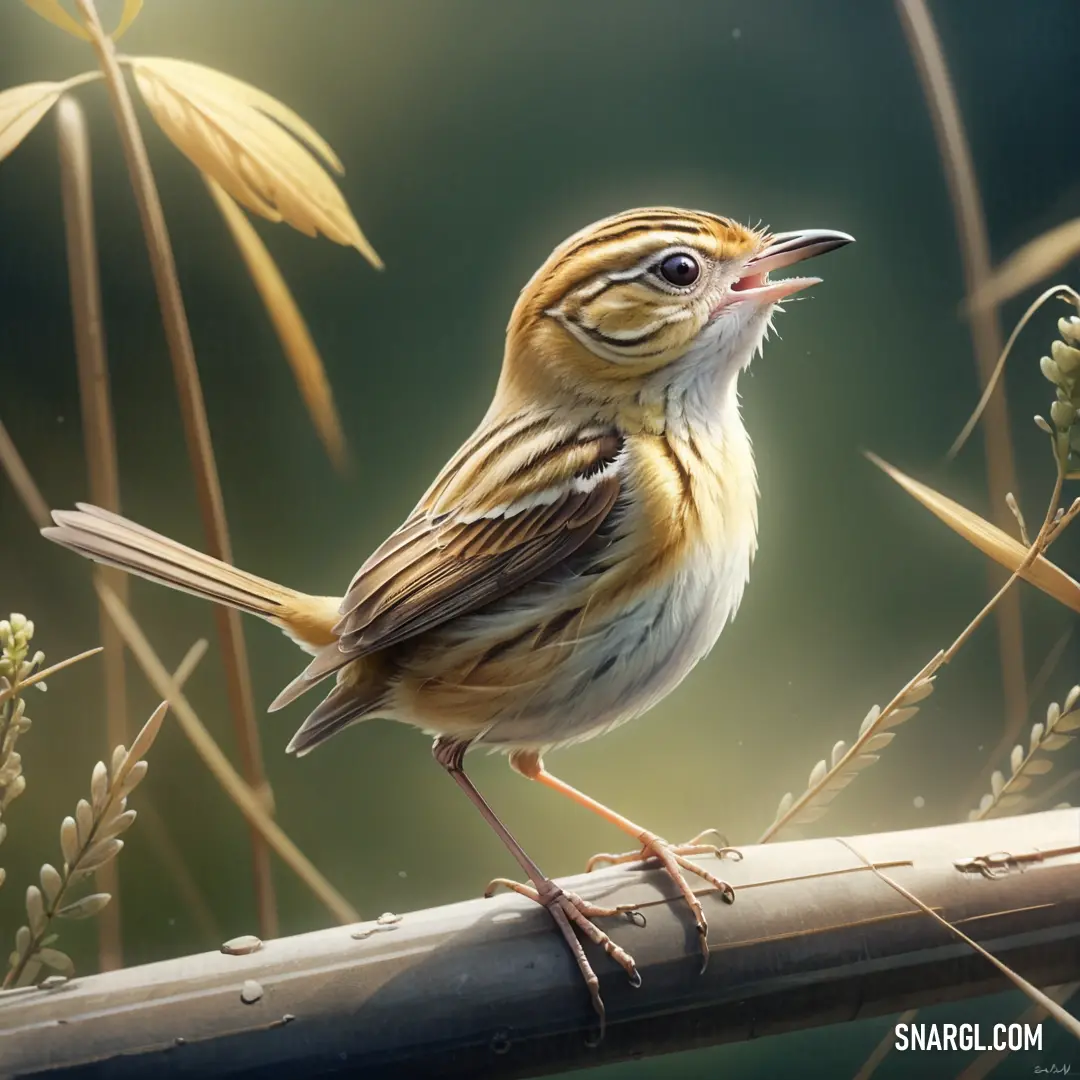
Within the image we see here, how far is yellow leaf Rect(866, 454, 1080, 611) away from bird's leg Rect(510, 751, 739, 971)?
64 cm

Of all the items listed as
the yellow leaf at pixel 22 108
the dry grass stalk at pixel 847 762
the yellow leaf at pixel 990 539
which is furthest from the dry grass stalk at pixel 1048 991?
the yellow leaf at pixel 22 108

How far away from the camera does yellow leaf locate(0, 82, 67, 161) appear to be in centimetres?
136

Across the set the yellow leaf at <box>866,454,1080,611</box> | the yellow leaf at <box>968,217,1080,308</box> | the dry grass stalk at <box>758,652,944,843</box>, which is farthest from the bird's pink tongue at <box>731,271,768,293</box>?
the dry grass stalk at <box>758,652,944,843</box>

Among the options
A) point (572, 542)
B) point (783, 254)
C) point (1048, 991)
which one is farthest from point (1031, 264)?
point (1048, 991)

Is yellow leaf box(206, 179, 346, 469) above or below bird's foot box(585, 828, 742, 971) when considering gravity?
above

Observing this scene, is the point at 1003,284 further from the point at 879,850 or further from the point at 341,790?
the point at 341,790

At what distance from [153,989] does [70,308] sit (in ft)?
2.85

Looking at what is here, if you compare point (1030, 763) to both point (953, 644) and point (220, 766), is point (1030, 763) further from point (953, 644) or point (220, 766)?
point (220, 766)

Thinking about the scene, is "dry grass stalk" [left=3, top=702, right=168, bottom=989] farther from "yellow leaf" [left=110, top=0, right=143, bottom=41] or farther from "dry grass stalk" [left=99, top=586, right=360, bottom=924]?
"yellow leaf" [left=110, top=0, right=143, bottom=41]

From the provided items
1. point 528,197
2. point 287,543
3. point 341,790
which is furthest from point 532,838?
point 528,197

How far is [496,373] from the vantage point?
58.1 inches

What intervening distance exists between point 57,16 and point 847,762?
1.52 m

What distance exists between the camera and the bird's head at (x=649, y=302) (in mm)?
1314

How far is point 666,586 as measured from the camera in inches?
49.1
